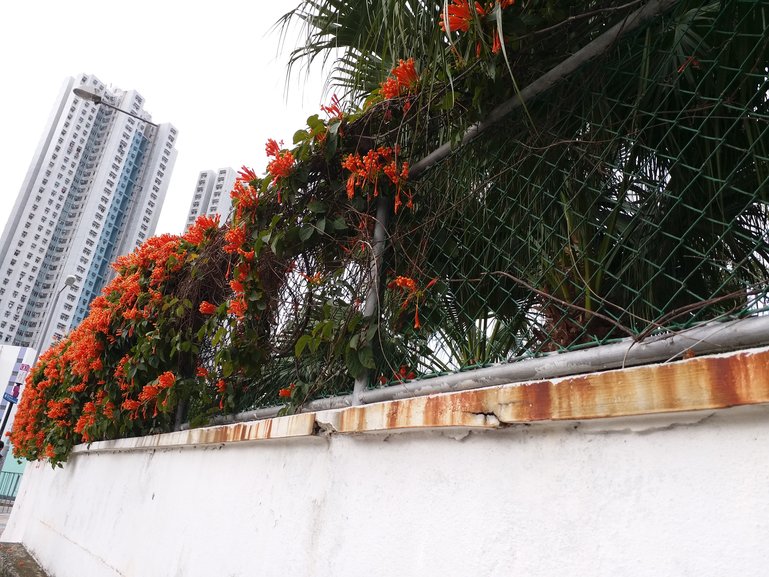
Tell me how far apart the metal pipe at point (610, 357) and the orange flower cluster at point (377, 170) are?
2.51 ft

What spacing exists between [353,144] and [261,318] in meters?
1.08

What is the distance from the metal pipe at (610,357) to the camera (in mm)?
1010

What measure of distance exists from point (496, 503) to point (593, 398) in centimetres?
38

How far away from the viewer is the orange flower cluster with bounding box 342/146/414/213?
83.6 inches

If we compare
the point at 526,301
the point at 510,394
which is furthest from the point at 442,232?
the point at 510,394

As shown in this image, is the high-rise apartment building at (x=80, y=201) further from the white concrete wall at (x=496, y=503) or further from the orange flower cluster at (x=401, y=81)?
the orange flower cluster at (x=401, y=81)

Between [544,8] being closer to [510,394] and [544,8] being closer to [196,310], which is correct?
[510,394]

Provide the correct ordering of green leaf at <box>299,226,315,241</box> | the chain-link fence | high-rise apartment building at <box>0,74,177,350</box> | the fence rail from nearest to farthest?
the chain-link fence → green leaf at <box>299,226,315,241</box> → the fence rail → high-rise apartment building at <box>0,74,177,350</box>

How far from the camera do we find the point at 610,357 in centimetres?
122

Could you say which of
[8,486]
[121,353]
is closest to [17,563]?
[121,353]

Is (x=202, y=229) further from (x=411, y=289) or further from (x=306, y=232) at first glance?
(x=411, y=289)

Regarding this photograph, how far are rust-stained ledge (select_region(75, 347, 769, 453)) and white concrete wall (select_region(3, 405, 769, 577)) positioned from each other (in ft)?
0.14

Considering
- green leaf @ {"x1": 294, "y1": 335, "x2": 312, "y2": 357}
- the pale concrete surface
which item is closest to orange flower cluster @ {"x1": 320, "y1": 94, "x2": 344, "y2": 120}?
green leaf @ {"x1": 294, "y1": 335, "x2": 312, "y2": 357}

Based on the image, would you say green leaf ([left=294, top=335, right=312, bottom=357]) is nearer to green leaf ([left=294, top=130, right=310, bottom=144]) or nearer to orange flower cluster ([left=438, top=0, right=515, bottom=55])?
green leaf ([left=294, top=130, right=310, bottom=144])
